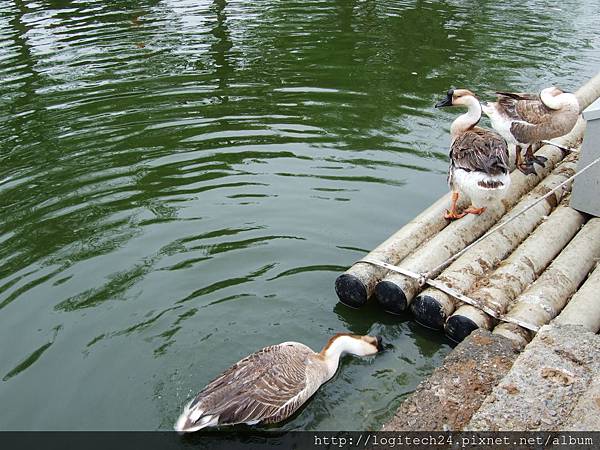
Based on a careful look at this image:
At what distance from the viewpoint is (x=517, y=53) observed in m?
14.8

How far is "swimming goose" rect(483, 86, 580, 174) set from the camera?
826 cm

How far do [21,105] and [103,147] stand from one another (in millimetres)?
3071

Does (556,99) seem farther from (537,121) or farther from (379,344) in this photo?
(379,344)

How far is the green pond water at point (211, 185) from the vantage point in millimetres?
5836

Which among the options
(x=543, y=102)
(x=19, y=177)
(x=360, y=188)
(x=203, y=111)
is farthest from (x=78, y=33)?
(x=543, y=102)

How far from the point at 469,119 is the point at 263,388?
470cm

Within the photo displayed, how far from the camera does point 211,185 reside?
908 centimetres

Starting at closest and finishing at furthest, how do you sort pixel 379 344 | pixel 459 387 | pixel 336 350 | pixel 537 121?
pixel 459 387, pixel 336 350, pixel 379 344, pixel 537 121

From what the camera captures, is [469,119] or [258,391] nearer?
[258,391]

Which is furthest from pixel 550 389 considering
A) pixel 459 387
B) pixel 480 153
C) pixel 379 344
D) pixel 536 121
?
pixel 536 121

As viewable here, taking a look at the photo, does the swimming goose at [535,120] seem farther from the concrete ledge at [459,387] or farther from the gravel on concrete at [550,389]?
the gravel on concrete at [550,389]

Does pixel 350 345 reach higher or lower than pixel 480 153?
lower

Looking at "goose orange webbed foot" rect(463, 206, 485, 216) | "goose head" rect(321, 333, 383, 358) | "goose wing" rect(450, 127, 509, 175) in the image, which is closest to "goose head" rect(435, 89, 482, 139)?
"goose wing" rect(450, 127, 509, 175)

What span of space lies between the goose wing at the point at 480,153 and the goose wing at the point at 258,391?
307 centimetres
